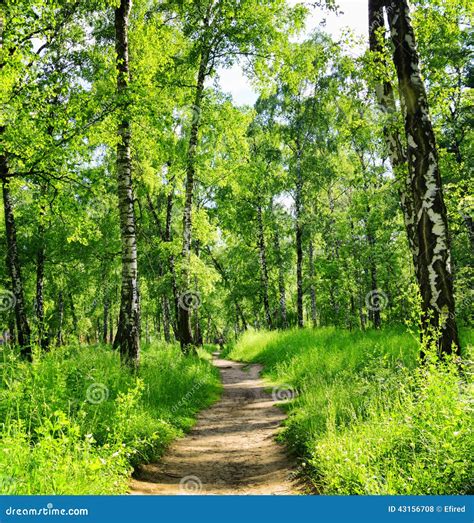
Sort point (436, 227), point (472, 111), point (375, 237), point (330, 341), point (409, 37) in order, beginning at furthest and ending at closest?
point (375, 237) → point (472, 111) → point (330, 341) → point (409, 37) → point (436, 227)

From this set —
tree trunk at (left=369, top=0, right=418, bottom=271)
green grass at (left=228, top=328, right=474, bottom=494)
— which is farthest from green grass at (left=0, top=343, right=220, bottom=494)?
tree trunk at (left=369, top=0, right=418, bottom=271)

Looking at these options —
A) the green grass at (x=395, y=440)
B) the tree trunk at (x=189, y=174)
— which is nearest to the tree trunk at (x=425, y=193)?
the green grass at (x=395, y=440)

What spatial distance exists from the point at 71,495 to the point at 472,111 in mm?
21388

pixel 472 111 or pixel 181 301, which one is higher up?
pixel 472 111

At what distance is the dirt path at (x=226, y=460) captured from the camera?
5.40 m

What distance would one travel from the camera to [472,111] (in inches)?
758

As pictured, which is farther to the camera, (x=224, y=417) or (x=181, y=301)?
(x=181, y=301)

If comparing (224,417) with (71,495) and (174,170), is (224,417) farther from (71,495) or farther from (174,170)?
(174,170)

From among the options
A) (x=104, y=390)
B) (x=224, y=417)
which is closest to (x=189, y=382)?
(x=224, y=417)

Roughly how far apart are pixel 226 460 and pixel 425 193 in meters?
5.03

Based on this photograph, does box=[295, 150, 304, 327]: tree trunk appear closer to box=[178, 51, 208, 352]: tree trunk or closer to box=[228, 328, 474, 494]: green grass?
box=[178, 51, 208, 352]: tree trunk

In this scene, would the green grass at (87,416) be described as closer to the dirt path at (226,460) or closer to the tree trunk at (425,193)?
the dirt path at (226,460)

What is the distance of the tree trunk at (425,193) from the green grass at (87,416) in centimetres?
436

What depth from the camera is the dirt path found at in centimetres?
540
